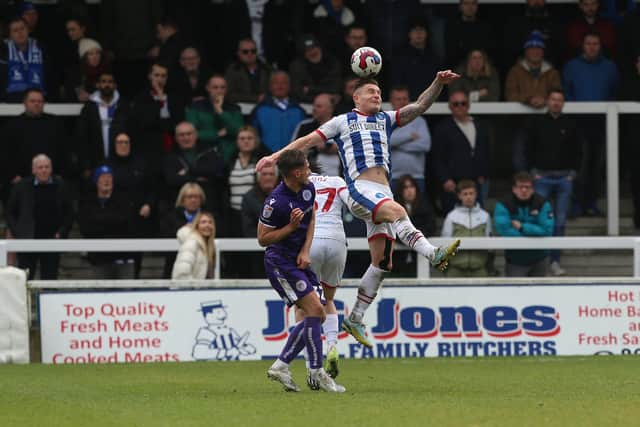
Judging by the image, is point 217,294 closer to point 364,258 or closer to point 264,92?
point 364,258

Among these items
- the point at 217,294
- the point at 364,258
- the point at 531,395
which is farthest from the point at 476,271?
the point at 531,395

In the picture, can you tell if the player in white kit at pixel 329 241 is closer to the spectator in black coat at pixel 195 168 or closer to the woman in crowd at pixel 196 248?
the woman in crowd at pixel 196 248

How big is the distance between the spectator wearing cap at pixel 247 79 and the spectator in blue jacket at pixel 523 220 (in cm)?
346

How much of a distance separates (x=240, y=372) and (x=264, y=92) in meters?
5.37

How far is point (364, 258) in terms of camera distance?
51.8ft

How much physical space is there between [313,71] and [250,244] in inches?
113

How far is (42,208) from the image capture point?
52.6ft

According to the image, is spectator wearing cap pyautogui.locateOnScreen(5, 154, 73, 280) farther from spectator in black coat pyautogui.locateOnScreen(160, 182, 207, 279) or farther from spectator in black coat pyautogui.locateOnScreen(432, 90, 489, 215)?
spectator in black coat pyautogui.locateOnScreen(432, 90, 489, 215)

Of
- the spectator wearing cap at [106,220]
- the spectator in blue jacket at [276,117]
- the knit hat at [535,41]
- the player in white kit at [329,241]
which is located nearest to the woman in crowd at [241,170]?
the spectator in blue jacket at [276,117]

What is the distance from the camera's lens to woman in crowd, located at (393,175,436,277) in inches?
614

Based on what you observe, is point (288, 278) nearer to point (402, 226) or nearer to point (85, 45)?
point (402, 226)

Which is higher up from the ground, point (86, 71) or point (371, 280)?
point (86, 71)

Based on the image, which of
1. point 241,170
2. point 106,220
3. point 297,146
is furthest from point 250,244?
point 297,146

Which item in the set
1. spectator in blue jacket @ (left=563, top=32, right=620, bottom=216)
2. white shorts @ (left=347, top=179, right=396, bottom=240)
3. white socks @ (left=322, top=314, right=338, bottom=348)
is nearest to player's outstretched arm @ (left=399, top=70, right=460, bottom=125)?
white shorts @ (left=347, top=179, right=396, bottom=240)
